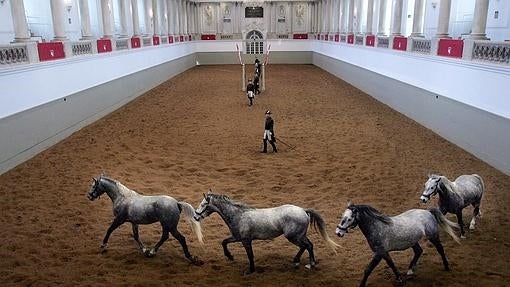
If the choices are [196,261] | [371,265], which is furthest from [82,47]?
[371,265]

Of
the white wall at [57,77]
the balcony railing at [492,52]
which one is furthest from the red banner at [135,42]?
the balcony railing at [492,52]

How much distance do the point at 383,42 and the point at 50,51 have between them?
52.6ft

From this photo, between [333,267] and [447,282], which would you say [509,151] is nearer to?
[447,282]

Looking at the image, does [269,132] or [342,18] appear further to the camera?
[342,18]

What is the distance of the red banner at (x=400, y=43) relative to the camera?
62.9 ft

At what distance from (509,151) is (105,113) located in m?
15.4

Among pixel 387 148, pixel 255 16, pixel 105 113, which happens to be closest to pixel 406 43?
pixel 387 148

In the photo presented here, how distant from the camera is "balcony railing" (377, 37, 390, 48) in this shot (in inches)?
861

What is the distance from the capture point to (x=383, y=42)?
73.9ft

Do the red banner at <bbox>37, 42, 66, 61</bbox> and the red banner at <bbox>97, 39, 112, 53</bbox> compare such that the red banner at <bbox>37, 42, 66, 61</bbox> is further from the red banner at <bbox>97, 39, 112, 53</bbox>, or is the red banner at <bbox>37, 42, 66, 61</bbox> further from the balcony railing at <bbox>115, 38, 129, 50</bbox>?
the balcony railing at <bbox>115, 38, 129, 50</bbox>

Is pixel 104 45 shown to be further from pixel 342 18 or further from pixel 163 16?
pixel 342 18

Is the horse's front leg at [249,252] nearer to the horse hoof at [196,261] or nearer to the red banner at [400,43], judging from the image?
the horse hoof at [196,261]

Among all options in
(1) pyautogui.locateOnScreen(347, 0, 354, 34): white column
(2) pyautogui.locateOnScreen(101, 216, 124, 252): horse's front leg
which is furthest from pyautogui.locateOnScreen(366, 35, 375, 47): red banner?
(2) pyautogui.locateOnScreen(101, 216, 124, 252): horse's front leg

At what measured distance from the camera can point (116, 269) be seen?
21.3 ft
